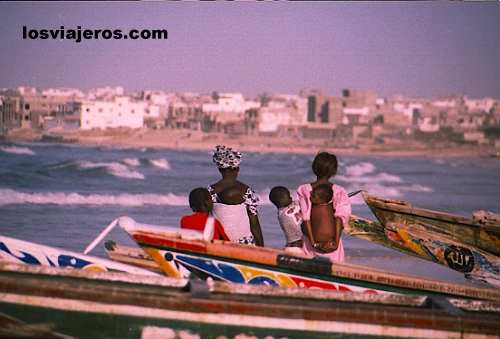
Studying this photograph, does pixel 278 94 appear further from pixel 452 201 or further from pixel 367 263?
pixel 367 263

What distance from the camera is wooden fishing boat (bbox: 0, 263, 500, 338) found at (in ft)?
12.6

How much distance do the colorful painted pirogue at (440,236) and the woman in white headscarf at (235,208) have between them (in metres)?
1.37

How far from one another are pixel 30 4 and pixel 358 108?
52.6 m

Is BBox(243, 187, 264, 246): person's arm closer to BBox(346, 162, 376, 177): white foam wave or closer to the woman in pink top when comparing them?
the woman in pink top

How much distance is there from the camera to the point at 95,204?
19.3m

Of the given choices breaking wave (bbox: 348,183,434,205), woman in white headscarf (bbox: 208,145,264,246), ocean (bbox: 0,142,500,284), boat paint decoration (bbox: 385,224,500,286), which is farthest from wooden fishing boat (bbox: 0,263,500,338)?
breaking wave (bbox: 348,183,434,205)

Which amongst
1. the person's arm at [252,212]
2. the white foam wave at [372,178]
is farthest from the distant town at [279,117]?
the person's arm at [252,212]

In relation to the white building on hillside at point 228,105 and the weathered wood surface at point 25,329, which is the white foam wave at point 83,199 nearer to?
the weathered wood surface at point 25,329

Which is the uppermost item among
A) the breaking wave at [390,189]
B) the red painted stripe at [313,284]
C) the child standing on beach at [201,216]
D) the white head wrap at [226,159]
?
the white head wrap at [226,159]

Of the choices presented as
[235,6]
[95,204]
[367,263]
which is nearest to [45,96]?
[235,6]

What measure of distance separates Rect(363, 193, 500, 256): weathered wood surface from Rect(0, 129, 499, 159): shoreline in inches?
1611

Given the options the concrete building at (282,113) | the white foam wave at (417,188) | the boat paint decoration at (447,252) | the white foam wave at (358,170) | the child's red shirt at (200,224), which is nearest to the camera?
the child's red shirt at (200,224)

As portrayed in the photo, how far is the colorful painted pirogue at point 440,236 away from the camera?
601 cm

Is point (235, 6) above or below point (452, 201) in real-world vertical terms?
above
